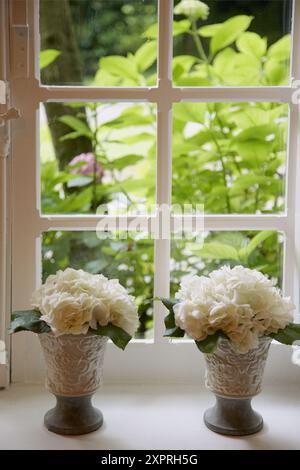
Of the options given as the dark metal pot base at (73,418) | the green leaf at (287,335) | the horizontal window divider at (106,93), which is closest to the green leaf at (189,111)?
the horizontal window divider at (106,93)

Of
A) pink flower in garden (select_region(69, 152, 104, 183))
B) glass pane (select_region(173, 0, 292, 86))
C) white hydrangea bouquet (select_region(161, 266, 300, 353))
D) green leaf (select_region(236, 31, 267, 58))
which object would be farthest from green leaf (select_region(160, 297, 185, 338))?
green leaf (select_region(236, 31, 267, 58))

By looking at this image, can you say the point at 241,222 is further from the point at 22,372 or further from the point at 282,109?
the point at 22,372

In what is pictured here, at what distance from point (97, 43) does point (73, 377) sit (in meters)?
0.82

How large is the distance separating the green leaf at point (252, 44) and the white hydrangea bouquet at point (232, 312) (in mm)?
603

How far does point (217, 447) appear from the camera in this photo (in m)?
1.19

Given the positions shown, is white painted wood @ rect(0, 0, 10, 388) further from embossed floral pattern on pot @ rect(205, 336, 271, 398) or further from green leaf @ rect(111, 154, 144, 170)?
embossed floral pattern on pot @ rect(205, 336, 271, 398)

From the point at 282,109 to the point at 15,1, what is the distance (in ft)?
2.29

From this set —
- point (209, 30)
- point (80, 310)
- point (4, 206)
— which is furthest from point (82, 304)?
point (209, 30)

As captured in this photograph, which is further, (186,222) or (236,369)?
(186,222)

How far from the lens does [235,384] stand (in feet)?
4.02

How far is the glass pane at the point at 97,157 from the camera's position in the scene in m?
1.53

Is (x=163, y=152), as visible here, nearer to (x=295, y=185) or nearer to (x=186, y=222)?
(x=186, y=222)

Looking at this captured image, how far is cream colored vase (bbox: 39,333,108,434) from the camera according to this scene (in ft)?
3.98

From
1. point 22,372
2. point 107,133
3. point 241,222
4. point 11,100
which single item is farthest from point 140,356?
point 11,100
